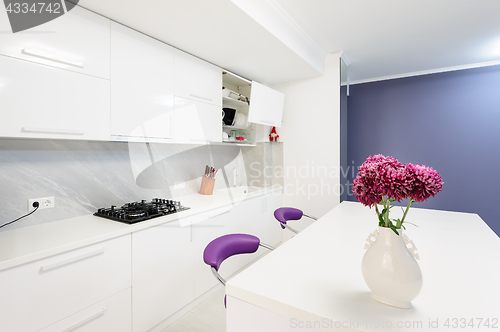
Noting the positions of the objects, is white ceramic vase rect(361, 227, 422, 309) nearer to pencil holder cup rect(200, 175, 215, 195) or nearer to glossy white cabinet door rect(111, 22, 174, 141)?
glossy white cabinet door rect(111, 22, 174, 141)

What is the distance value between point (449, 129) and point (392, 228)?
3716mm

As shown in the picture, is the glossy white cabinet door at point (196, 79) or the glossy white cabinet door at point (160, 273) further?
the glossy white cabinet door at point (196, 79)

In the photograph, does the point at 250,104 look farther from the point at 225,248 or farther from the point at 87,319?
the point at 87,319

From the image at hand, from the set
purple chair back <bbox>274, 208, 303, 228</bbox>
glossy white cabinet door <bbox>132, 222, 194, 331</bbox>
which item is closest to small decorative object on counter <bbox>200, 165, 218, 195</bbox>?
glossy white cabinet door <bbox>132, 222, 194, 331</bbox>

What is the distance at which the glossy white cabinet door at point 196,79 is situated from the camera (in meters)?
2.34

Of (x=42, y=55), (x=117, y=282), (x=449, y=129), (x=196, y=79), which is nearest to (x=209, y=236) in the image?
(x=117, y=282)

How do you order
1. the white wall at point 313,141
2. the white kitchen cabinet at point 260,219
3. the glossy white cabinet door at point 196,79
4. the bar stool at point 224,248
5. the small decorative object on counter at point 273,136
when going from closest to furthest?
the bar stool at point 224,248, the glossy white cabinet door at point 196,79, the white kitchen cabinet at point 260,219, the white wall at point 313,141, the small decorative object on counter at point 273,136

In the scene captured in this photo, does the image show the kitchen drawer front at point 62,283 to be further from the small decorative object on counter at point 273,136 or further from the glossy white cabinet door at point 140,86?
the small decorative object on counter at point 273,136

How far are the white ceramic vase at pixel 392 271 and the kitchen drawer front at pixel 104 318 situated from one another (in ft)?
5.07

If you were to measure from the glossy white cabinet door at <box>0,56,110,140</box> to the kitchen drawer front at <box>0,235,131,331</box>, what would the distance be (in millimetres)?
726

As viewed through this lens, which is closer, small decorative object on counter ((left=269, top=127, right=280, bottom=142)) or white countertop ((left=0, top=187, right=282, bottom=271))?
white countertop ((left=0, top=187, right=282, bottom=271))

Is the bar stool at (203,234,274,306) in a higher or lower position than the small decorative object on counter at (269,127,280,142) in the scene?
lower

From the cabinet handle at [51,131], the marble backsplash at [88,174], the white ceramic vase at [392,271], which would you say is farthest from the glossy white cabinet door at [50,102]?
the white ceramic vase at [392,271]

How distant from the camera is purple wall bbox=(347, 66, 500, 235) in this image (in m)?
3.36
